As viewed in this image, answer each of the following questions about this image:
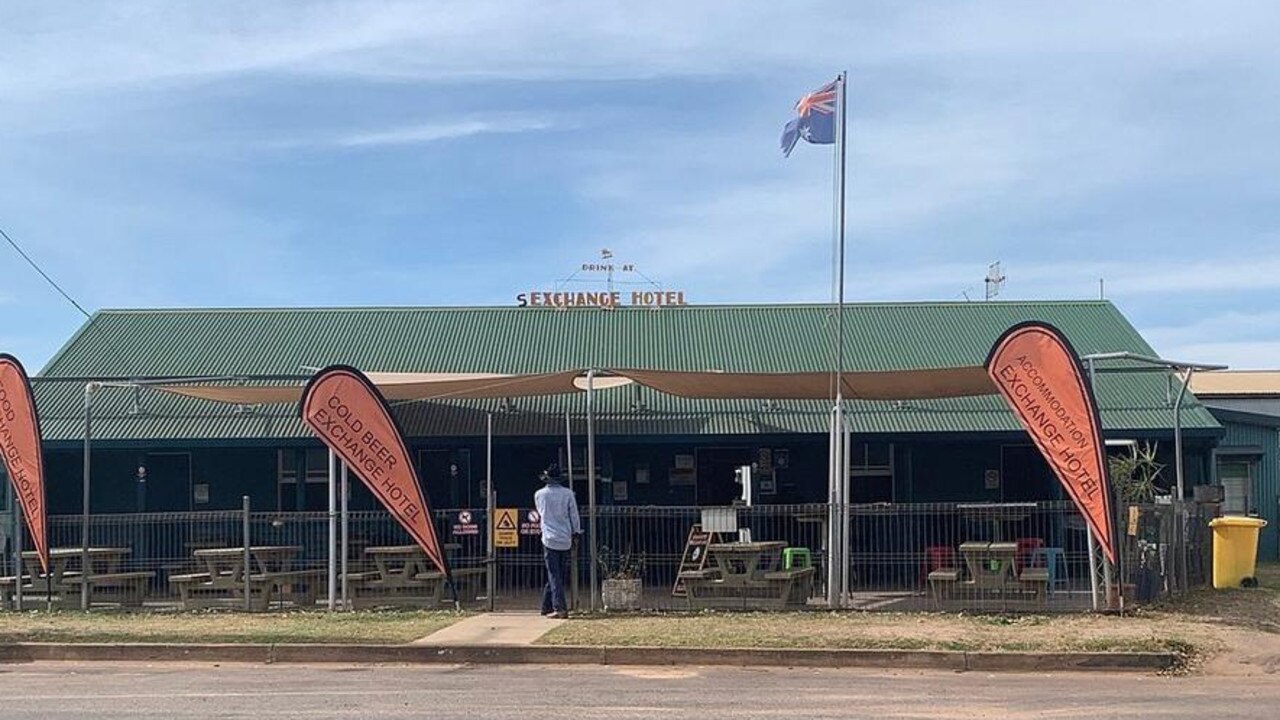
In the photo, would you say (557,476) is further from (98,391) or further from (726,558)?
(98,391)

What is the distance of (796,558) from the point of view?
17891mm

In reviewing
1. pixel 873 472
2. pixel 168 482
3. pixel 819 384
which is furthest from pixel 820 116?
pixel 168 482

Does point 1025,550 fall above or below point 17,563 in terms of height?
below

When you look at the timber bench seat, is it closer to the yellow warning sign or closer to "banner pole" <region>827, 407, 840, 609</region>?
the yellow warning sign

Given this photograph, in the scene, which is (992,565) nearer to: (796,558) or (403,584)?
(796,558)

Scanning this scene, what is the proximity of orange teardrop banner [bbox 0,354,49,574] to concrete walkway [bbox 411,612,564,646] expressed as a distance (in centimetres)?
548

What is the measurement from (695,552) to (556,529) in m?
3.17

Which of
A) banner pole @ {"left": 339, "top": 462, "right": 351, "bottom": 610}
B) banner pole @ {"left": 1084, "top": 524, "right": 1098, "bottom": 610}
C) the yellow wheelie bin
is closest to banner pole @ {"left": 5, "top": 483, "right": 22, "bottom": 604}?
banner pole @ {"left": 339, "top": 462, "right": 351, "bottom": 610}

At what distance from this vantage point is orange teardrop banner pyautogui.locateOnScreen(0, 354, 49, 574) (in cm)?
1633

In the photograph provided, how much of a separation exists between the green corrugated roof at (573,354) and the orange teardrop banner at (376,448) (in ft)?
15.3

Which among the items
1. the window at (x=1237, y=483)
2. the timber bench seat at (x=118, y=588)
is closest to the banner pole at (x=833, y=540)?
the timber bench seat at (x=118, y=588)

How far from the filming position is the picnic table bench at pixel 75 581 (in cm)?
1661

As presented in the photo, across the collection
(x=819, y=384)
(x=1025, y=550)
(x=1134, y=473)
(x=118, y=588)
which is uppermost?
(x=819, y=384)

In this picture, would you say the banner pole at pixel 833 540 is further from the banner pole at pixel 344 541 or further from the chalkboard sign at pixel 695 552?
the banner pole at pixel 344 541
